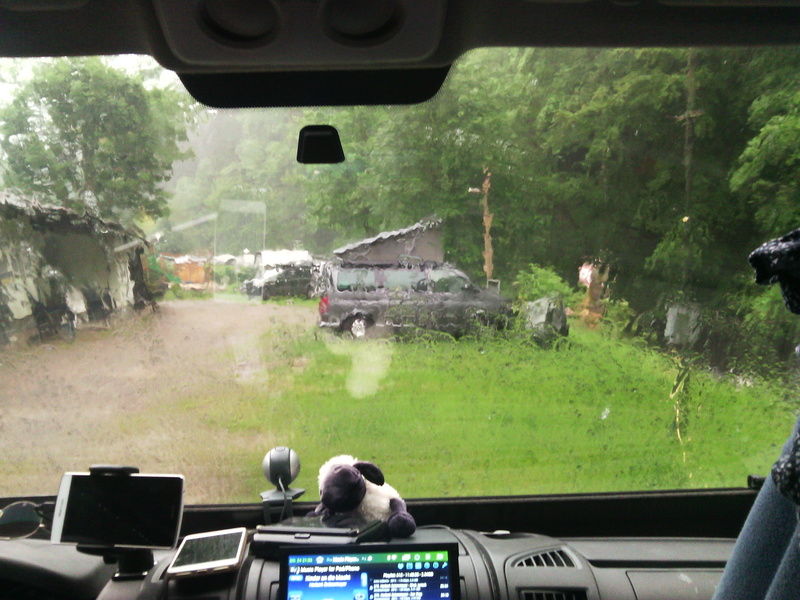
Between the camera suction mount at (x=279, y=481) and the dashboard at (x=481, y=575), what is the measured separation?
34 cm

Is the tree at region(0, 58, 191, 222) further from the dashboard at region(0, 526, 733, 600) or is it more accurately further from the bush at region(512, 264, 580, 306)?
the bush at region(512, 264, 580, 306)

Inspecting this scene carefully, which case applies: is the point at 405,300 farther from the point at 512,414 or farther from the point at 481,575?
the point at 481,575

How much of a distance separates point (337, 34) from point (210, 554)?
189 cm

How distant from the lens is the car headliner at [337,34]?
1.69 meters

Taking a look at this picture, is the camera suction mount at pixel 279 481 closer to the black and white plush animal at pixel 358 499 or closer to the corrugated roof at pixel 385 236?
the black and white plush animal at pixel 358 499

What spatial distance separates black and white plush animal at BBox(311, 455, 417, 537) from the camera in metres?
2.56

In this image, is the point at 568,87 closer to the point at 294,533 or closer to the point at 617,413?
the point at 617,413

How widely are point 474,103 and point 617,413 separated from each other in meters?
1.61

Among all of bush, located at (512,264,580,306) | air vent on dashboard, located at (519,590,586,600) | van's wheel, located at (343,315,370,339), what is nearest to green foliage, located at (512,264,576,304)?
bush, located at (512,264,580,306)

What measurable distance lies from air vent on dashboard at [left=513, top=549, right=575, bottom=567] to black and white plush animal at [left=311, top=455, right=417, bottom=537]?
46 centimetres

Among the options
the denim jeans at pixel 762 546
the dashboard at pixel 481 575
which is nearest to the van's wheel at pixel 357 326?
the dashboard at pixel 481 575

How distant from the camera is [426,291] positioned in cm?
294

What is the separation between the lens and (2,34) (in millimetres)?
2074

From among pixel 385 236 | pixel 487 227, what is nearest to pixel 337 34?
pixel 385 236
